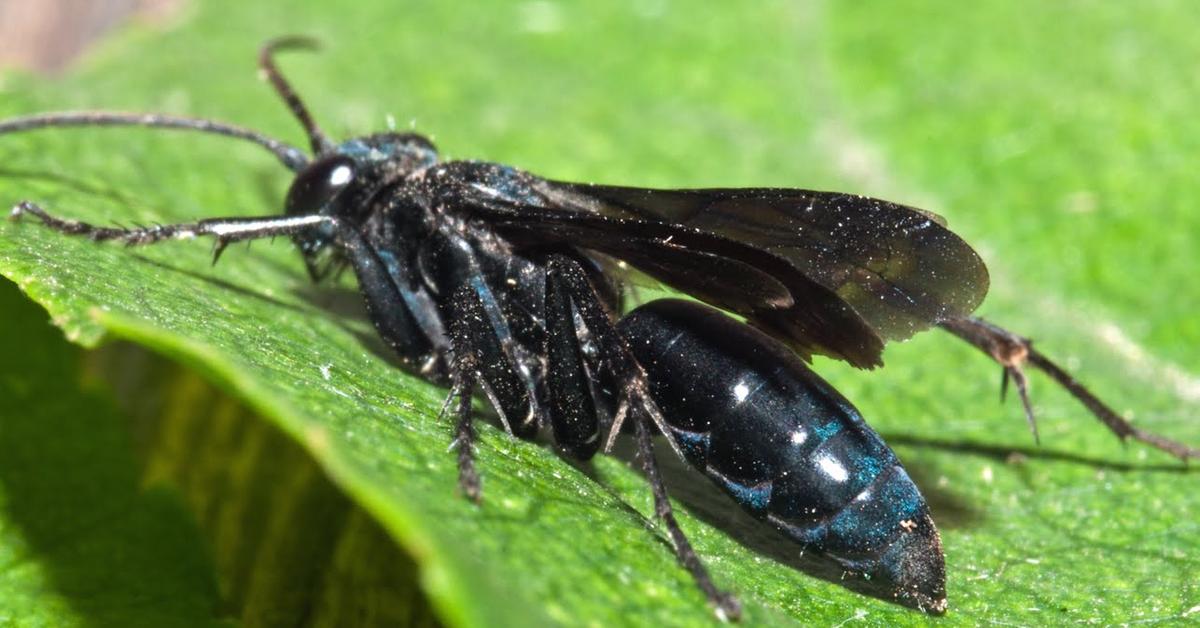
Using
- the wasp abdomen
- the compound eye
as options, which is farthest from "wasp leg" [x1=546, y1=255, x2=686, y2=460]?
the compound eye

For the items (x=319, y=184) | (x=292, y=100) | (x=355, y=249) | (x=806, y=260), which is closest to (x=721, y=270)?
(x=806, y=260)

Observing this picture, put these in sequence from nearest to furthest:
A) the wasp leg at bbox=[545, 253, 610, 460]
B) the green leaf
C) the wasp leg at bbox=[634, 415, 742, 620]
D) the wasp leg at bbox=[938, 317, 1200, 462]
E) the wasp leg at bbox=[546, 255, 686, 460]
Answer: the wasp leg at bbox=[634, 415, 742, 620]
the green leaf
the wasp leg at bbox=[546, 255, 686, 460]
the wasp leg at bbox=[545, 253, 610, 460]
the wasp leg at bbox=[938, 317, 1200, 462]

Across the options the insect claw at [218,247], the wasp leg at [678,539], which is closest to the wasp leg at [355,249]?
the insect claw at [218,247]

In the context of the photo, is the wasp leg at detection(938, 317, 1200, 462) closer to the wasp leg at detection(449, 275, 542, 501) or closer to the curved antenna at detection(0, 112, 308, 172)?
the wasp leg at detection(449, 275, 542, 501)

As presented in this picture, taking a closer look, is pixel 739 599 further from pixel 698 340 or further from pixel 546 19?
pixel 546 19

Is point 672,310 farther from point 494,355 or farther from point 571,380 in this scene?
point 494,355
